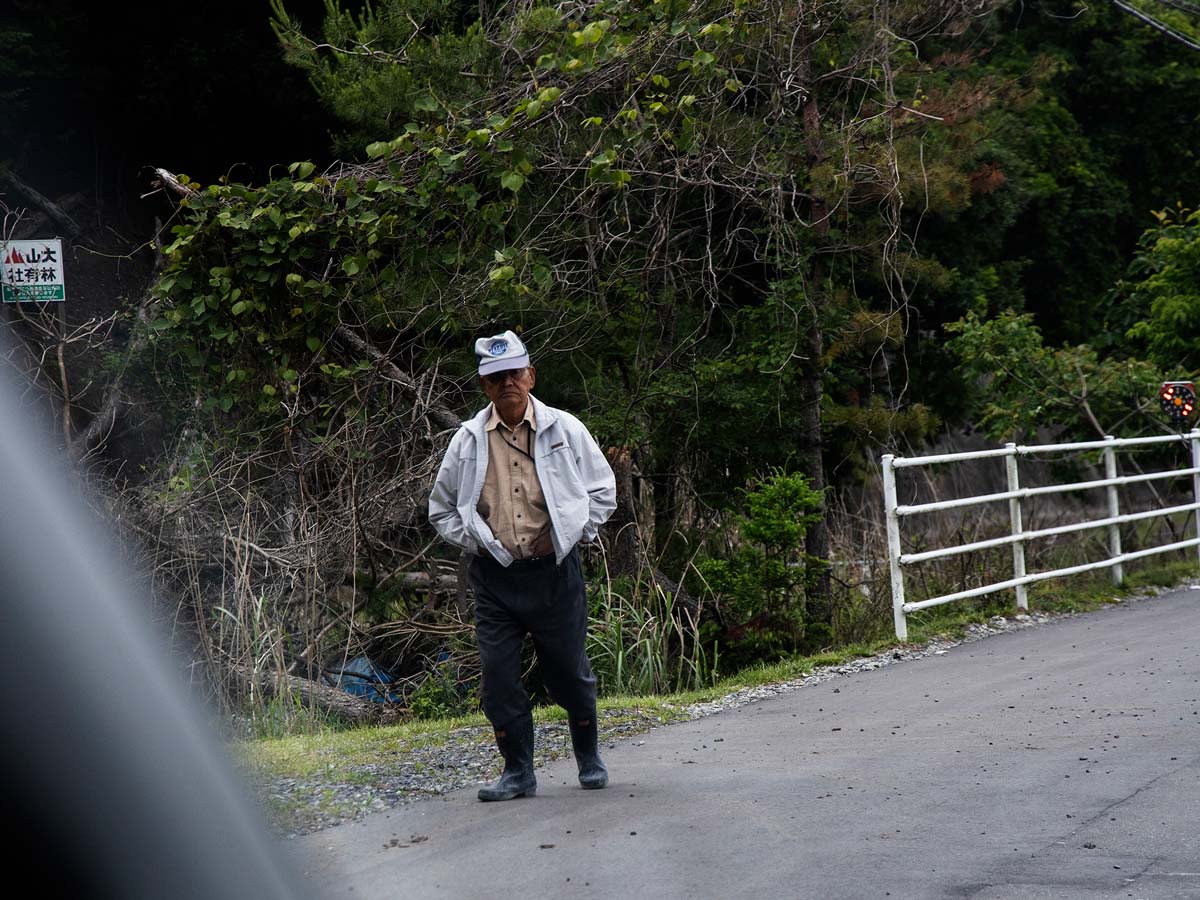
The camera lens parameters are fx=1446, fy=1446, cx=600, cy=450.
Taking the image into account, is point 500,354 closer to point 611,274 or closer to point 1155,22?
point 611,274

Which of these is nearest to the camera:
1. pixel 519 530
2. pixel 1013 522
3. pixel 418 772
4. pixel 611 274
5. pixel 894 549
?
pixel 519 530

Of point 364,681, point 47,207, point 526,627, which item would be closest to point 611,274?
point 364,681

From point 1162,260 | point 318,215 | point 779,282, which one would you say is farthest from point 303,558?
point 1162,260

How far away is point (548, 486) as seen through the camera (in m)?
6.44

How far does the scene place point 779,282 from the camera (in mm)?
11906

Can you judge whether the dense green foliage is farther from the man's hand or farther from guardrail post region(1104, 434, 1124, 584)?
the man's hand

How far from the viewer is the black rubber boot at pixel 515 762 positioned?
6445 millimetres

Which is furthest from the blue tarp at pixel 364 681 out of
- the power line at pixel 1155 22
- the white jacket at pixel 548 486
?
the power line at pixel 1155 22

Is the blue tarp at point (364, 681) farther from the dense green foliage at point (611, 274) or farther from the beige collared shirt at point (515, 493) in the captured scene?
the beige collared shirt at point (515, 493)

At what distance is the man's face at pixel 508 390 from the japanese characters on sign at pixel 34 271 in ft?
18.0

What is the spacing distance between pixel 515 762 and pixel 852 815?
153 cm

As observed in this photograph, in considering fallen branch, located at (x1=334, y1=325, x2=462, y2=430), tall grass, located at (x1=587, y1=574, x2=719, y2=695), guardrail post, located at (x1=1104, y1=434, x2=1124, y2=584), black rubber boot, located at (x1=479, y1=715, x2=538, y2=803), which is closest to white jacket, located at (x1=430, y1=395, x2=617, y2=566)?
black rubber boot, located at (x1=479, y1=715, x2=538, y2=803)

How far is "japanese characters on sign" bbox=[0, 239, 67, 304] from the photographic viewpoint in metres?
10.7

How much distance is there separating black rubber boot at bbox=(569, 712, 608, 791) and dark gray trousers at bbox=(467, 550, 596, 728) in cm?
3
